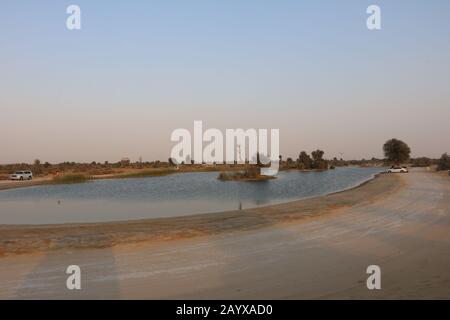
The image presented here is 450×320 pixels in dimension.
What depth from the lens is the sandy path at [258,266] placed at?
7.10 meters

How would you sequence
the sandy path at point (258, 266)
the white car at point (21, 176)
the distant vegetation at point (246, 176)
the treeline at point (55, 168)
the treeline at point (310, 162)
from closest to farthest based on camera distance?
the sandy path at point (258, 266) → the white car at point (21, 176) → the distant vegetation at point (246, 176) → the treeline at point (55, 168) → the treeline at point (310, 162)

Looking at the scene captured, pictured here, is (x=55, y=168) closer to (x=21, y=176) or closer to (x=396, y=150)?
(x=21, y=176)

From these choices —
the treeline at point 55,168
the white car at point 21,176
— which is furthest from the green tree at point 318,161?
the white car at point 21,176

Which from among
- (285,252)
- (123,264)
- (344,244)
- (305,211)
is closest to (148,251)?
(123,264)

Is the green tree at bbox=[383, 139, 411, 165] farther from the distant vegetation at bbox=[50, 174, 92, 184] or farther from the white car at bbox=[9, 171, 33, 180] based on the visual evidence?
the white car at bbox=[9, 171, 33, 180]

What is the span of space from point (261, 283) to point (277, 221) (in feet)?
26.4

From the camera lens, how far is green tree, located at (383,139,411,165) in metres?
96.3

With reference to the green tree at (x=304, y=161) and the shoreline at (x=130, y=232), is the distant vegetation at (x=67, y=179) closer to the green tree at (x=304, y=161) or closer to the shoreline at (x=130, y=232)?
the shoreline at (x=130, y=232)

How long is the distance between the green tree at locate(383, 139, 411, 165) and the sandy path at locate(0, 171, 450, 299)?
288 ft

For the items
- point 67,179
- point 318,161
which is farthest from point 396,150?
point 67,179

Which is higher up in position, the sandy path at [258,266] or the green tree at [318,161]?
the green tree at [318,161]

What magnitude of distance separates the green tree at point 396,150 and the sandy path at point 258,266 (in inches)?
3462

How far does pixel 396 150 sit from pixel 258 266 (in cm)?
9479
